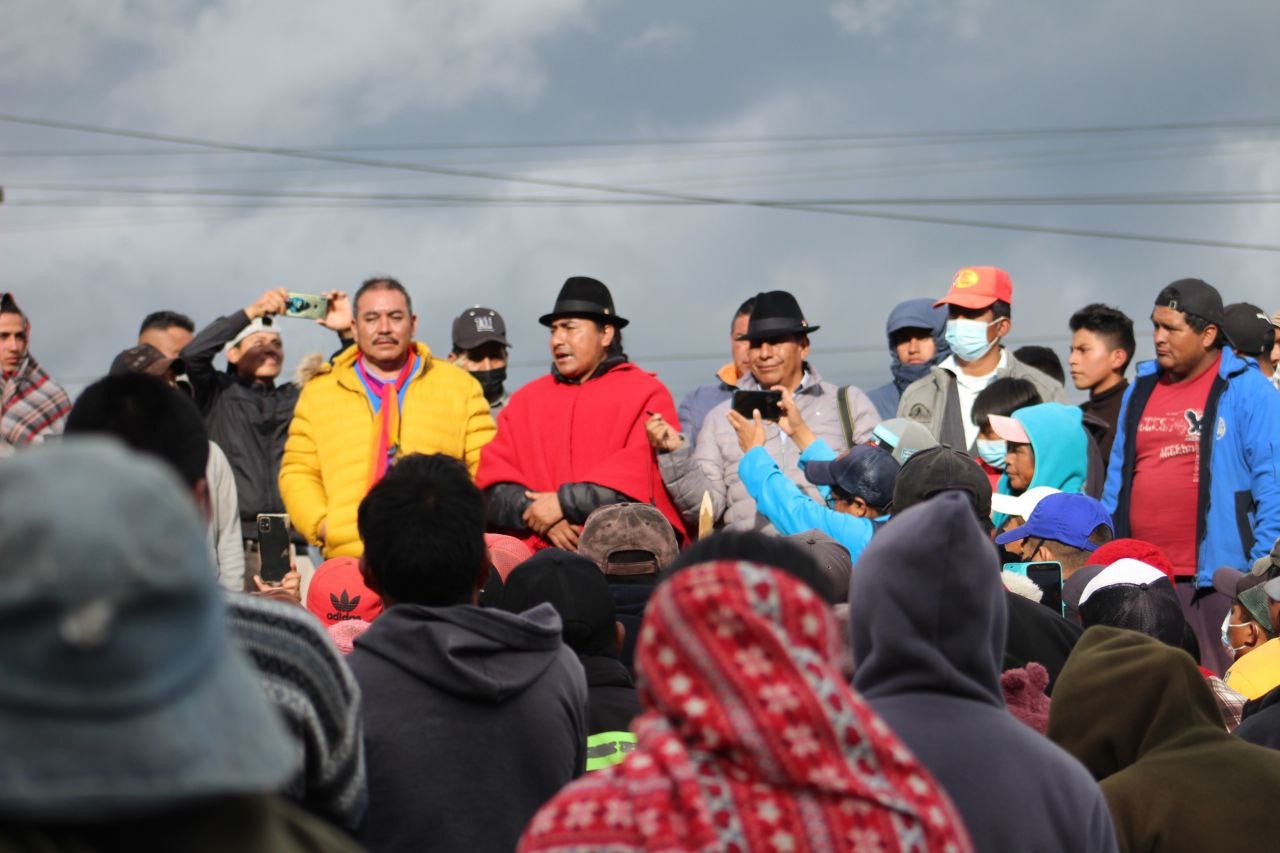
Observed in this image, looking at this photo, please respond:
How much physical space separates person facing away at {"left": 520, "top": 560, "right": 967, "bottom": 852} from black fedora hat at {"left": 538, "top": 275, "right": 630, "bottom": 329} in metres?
5.94

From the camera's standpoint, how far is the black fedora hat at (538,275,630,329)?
8094 mm

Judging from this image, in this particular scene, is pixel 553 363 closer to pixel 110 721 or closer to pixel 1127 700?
pixel 1127 700

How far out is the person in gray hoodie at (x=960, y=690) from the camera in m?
2.94

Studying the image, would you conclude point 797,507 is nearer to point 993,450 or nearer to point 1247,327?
point 993,450

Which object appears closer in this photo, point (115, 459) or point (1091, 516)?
point (115, 459)

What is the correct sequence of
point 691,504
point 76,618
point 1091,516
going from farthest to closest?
point 691,504 < point 1091,516 < point 76,618

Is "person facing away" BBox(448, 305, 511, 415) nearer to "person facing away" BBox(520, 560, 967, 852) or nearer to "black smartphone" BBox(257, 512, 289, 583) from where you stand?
"black smartphone" BBox(257, 512, 289, 583)

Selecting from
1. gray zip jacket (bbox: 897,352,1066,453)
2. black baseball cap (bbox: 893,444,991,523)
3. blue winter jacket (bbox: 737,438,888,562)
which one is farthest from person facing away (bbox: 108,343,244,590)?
gray zip jacket (bbox: 897,352,1066,453)

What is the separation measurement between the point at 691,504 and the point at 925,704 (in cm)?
485

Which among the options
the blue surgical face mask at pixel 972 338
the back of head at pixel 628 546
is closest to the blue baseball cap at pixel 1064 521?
the back of head at pixel 628 546

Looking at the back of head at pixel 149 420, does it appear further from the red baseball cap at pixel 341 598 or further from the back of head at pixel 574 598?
the red baseball cap at pixel 341 598

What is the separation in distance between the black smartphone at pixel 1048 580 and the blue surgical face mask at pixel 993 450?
2418 millimetres

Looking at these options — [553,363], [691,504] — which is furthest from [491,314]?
[691,504]

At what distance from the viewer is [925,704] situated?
3.01 m
